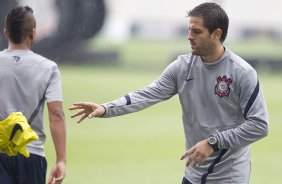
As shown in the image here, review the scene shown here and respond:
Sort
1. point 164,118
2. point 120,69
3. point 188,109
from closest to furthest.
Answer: point 188,109 → point 164,118 → point 120,69

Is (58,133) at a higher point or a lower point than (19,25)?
lower

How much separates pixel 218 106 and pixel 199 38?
1.37 feet

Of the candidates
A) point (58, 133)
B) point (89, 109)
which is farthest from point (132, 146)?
point (89, 109)

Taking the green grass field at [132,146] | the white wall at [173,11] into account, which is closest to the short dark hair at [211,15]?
the green grass field at [132,146]

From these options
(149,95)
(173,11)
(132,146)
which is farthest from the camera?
(173,11)

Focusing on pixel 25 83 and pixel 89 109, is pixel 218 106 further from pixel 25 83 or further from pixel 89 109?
pixel 25 83

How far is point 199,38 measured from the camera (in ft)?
16.5

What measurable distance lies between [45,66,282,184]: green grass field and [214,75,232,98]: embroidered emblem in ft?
14.3

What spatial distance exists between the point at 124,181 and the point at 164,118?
579 centimetres

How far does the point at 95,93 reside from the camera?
54.6 ft

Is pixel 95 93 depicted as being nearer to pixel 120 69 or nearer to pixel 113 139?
pixel 113 139

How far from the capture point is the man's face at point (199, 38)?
5.01 meters

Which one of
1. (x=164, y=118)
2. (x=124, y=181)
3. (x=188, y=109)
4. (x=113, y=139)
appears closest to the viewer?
(x=188, y=109)

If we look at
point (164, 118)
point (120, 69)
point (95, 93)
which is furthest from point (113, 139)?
point (120, 69)
